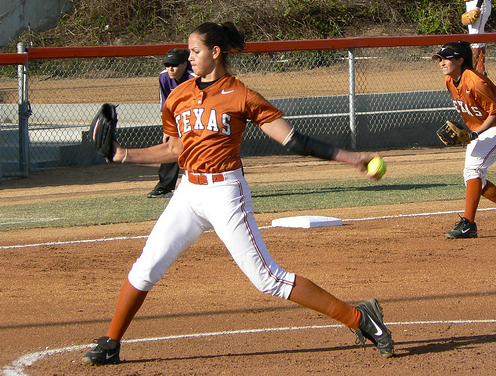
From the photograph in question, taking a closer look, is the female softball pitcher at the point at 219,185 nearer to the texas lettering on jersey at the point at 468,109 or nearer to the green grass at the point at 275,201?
the texas lettering on jersey at the point at 468,109

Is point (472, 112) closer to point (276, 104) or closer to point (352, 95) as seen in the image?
point (352, 95)

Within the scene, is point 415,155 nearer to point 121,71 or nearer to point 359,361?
point 121,71

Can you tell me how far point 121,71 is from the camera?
19.5 metres

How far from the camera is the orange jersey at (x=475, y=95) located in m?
7.09

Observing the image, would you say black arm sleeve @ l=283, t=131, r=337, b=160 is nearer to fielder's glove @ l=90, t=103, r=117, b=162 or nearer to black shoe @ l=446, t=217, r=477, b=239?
fielder's glove @ l=90, t=103, r=117, b=162

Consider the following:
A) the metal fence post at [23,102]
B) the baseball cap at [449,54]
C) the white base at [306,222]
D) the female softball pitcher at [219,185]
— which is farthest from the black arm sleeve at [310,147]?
the metal fence post at [23,102]

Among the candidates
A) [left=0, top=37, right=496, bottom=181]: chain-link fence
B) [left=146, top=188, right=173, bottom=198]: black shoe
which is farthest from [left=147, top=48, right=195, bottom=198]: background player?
[left=0, top=37, right=496, bottom=181]: chain-link fence

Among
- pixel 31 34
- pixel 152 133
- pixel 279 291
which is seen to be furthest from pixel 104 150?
pixel 31 34

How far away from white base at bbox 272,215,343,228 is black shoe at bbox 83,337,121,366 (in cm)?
419

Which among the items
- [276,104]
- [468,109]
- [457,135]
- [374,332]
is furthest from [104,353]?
[276,104]

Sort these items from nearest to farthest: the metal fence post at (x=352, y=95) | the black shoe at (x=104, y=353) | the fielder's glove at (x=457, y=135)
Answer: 1. the black shoe at (x=104, y=353)
2. the fielder's glove at (x=457, y=135)
3. the metal fence post at (x=352, y=95)

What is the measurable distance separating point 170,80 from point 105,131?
17.3 ft

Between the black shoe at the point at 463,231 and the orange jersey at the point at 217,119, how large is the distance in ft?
13.4

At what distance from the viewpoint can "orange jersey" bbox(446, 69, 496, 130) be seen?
7086 mm
